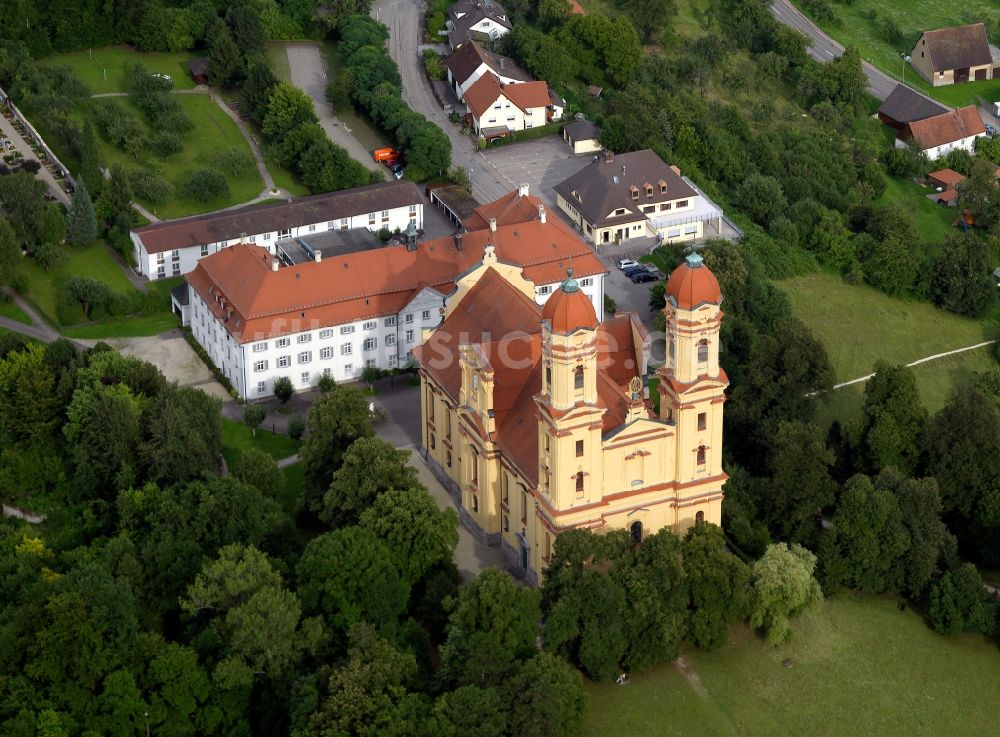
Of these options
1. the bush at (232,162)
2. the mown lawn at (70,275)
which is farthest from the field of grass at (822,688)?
the bush at (232,162)

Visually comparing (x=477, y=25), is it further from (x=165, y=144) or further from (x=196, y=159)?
(x=165, y=144)

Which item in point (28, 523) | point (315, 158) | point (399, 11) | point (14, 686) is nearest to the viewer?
point (14, 686)

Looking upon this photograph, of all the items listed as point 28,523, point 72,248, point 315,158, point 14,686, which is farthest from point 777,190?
point 14,686

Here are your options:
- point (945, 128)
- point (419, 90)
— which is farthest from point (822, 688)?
point (945, 128)

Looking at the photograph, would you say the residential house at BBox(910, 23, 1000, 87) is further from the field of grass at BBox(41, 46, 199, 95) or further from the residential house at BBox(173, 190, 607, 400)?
the field of grass at BBox(41, 46, 199, 95)

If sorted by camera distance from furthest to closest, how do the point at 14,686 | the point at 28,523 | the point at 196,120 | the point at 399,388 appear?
the point at 196,120 → the point at 399,388 → the point at 28,523 → the point at 14,686

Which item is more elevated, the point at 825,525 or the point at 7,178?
the point at 7,178

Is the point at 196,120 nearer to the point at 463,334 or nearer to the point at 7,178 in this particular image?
the point at 7,178

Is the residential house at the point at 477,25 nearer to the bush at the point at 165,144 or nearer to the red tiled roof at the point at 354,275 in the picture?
the bush at the point at 165,144
